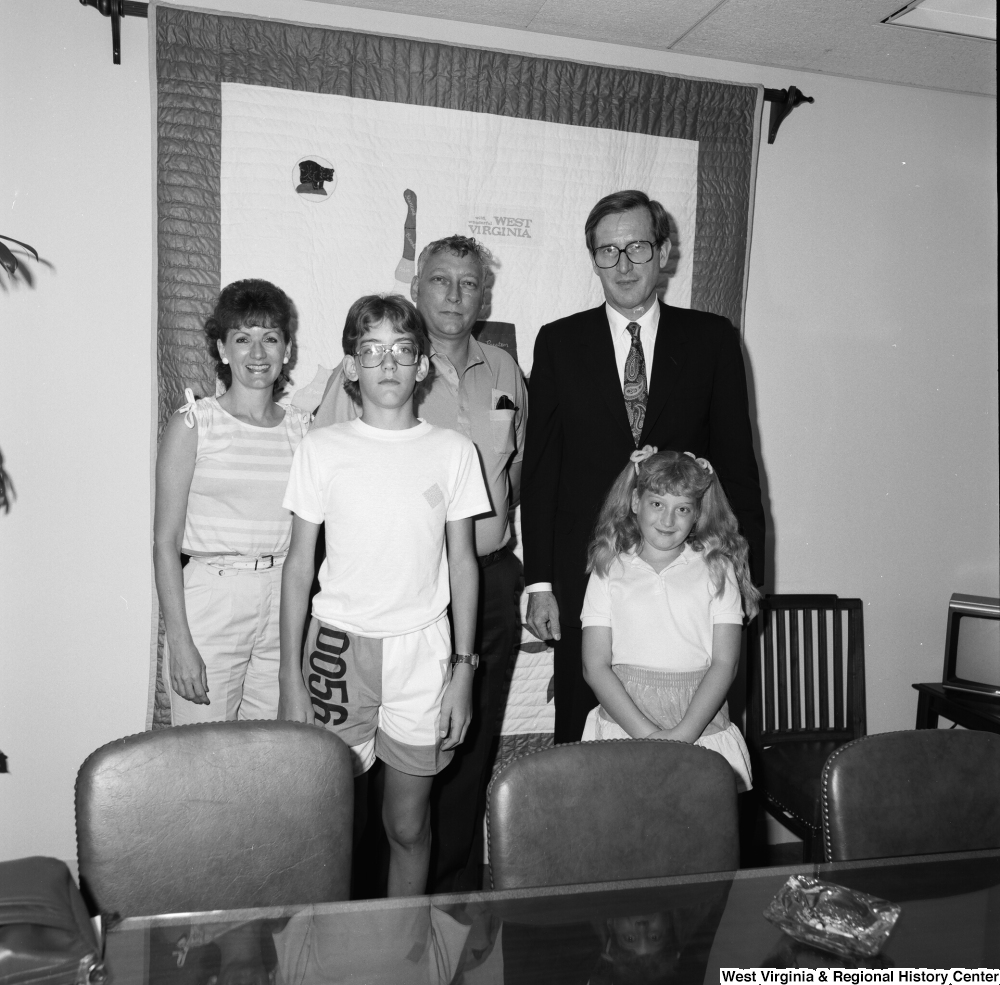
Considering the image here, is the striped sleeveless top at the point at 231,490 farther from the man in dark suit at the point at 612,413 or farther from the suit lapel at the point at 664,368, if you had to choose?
the suit lapel at the point at 664,368

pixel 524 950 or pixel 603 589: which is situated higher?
pixel 603 589

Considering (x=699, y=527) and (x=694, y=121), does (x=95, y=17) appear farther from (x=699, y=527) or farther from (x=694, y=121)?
(x=699, y=527)

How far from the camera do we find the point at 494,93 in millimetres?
2508

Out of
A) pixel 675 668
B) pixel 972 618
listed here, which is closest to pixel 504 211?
pixel 675 668

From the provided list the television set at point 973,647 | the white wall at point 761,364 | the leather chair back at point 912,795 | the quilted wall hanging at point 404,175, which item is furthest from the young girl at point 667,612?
the television set at point 973,647

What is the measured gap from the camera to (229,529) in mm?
2010

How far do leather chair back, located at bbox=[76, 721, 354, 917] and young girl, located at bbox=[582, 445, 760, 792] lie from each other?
2.60 feet

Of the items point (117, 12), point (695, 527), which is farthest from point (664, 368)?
point (117, 12)

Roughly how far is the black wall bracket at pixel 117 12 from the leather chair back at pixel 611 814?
2.01 metres

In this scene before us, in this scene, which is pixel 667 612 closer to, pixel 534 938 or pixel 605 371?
pixel 605 371

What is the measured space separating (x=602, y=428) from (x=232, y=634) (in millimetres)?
985

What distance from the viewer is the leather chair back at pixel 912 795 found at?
1463 mm

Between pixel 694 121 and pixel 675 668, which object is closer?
pixel 675 668

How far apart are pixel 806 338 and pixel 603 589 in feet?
4.38
